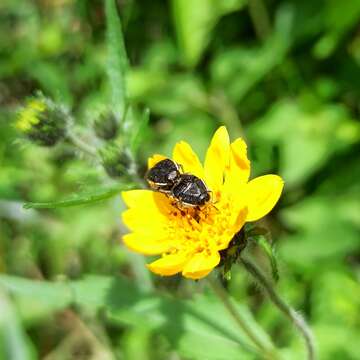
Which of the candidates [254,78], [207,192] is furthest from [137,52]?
[207,192]

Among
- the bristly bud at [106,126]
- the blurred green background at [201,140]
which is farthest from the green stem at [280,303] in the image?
the blurred green background at [201,140]

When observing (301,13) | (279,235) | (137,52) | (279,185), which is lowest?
(279,235)

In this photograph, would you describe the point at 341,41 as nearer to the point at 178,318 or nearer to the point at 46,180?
the point at 46,180

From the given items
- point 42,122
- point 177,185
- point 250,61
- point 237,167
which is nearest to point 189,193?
point 177,185

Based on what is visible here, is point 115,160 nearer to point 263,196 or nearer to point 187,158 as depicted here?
point 187,158

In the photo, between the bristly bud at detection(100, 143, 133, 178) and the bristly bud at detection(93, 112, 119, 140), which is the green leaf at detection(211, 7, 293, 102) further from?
the bristly bud at detection(100, 143, 133, 178)

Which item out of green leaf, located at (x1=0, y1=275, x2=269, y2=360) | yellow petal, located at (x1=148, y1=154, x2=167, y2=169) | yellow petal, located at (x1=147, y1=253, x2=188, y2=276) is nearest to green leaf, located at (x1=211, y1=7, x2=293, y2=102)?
green leaf, located at (x1=0, y1=275, x2=269, y2=360)
